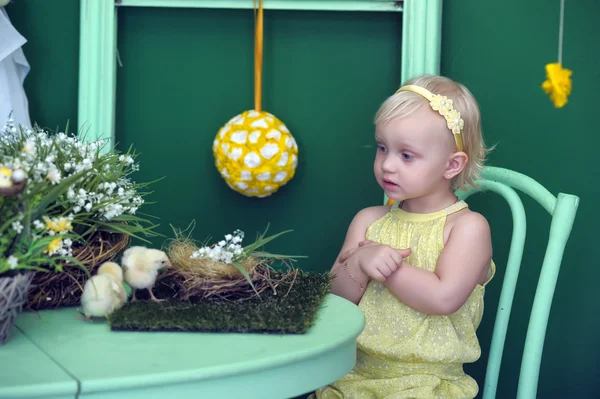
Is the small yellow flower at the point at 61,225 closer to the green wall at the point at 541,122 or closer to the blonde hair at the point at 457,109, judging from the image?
the blonde hair at the point at 457,109

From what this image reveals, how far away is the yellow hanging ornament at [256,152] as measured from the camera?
1.62 m

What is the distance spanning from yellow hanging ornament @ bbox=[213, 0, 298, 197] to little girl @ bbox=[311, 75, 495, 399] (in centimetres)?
27

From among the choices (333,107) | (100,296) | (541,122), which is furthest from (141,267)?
(541,122)

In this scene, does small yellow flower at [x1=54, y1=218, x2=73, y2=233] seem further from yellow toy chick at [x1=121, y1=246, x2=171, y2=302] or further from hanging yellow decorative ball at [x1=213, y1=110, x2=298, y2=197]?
hanging yellow decorative ball at [x1=213, y1=110, x2=298, y2=197]

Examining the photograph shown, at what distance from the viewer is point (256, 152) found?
5.31 ft

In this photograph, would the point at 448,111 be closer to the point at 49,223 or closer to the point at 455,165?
the point at 455,165

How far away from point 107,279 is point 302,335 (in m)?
0.29

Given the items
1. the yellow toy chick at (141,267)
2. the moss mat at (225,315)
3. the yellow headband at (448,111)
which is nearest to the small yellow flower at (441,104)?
the yellow headband at (448,111)

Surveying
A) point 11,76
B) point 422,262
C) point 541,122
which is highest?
point 11,76

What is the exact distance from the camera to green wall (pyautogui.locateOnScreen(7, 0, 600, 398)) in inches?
69.0

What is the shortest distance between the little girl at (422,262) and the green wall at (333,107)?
0.32 metres

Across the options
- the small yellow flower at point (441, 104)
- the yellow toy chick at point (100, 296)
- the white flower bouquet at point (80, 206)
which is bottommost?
the yellow toy chick at point (100, 296)

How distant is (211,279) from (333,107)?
0.81m

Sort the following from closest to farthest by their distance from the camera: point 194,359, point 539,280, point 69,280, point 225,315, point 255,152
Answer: point 194,359, point 225,315, point 69,280, point 539,280, point 255,152
